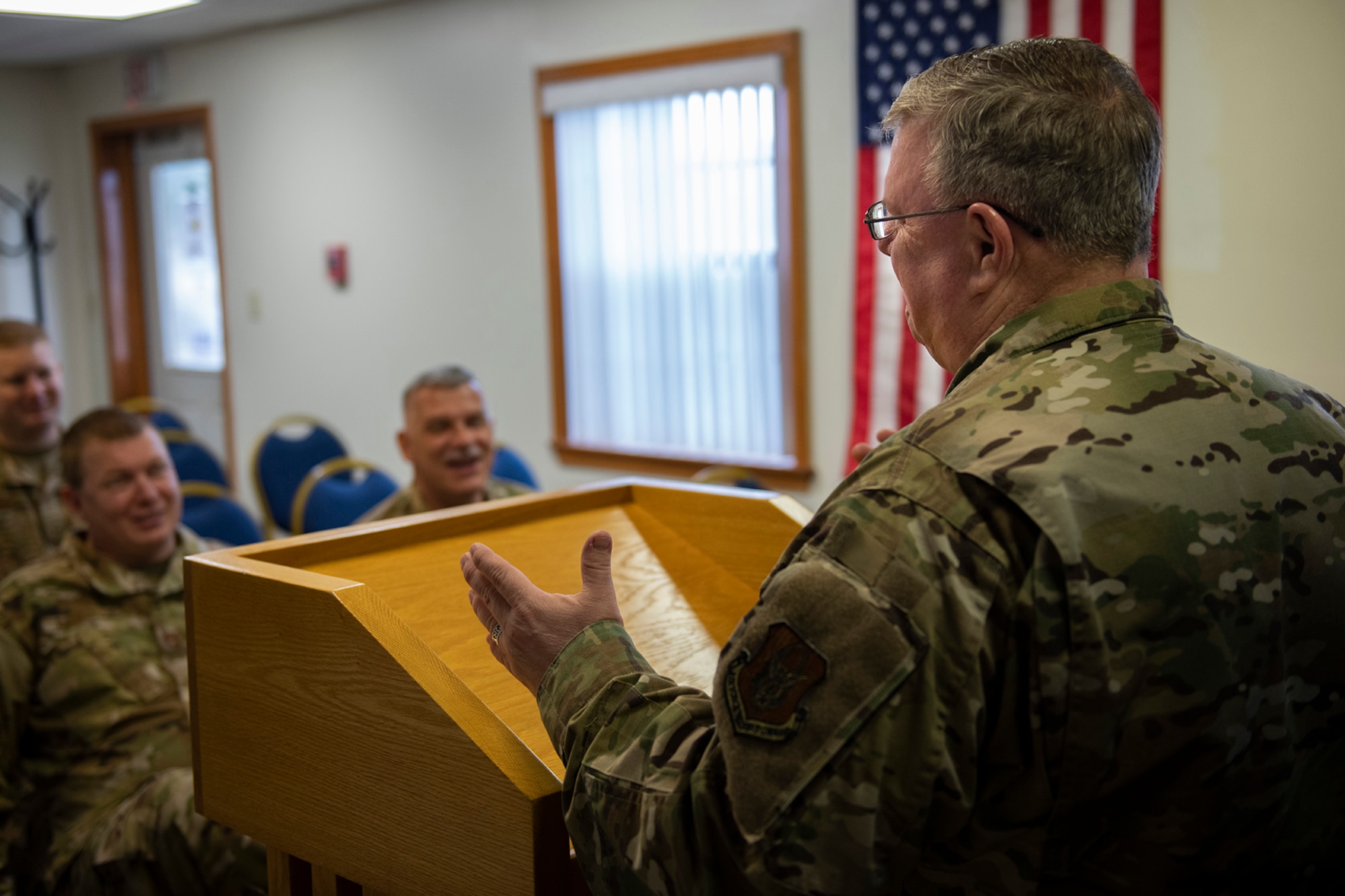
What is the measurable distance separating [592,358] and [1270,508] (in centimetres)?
454

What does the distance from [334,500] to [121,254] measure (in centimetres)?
492

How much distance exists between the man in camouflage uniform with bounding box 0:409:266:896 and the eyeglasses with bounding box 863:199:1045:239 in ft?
4.66

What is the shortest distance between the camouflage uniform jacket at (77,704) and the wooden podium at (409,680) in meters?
0.90

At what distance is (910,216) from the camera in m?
1.07

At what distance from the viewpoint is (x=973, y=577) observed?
2.85ft

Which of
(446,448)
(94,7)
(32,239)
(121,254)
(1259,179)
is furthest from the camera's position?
(121,254)

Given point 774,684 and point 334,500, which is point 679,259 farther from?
point 774,684

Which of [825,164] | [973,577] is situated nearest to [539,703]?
[973,577]

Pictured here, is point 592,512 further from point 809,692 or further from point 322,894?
point 809,692

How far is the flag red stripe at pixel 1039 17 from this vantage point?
12.8 ft

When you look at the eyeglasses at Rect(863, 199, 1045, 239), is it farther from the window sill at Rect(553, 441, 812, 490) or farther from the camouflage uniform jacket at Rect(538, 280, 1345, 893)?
the window sill at Rect(553, 441, 812, 490)

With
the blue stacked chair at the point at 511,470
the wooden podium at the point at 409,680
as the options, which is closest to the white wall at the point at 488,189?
the blue stacked chair at the point at 511,470

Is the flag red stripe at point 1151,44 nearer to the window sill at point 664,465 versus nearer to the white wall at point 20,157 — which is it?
the window sill at point 664,465

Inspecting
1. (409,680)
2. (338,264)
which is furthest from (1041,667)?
(338,264)
